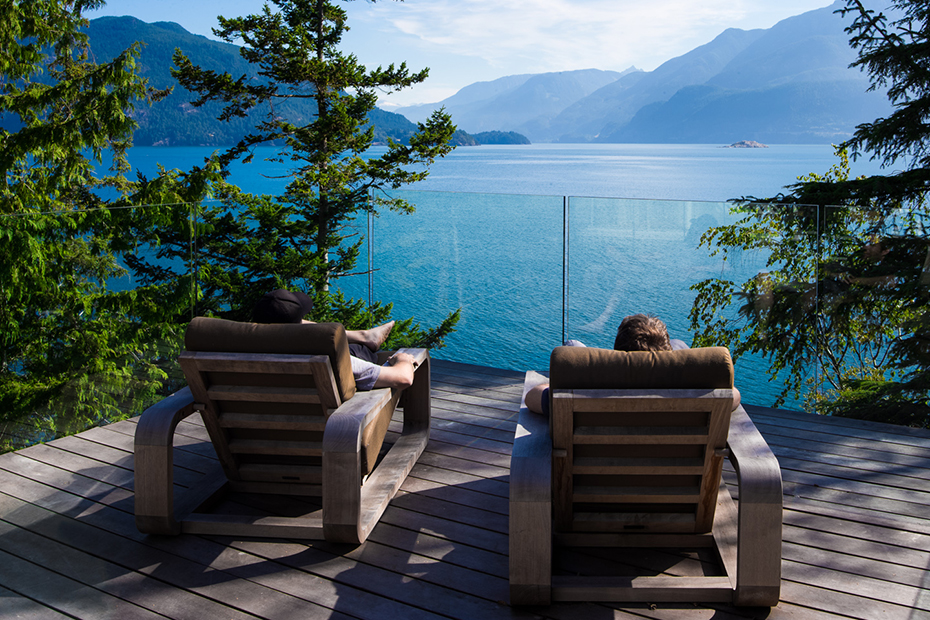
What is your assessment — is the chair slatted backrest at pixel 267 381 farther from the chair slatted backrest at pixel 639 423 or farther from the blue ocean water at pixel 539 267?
the blue ocean water at pixel 539 267

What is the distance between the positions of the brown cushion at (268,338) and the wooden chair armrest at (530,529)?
77 cm

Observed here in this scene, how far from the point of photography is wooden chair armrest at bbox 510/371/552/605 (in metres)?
2.02

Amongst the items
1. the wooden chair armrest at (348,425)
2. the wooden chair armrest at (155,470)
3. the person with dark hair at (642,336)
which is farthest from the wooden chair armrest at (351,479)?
the person with dark hair at (642,336)

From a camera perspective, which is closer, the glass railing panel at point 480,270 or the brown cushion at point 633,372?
the brown cushion at point 633,372

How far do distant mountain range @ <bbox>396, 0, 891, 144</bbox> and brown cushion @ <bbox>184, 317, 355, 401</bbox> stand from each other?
93677 mm

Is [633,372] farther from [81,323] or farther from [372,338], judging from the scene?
[81,323]

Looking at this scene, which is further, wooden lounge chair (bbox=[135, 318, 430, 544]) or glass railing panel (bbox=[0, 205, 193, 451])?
glass railing panel (bbox=[0, 205, 193, 451])

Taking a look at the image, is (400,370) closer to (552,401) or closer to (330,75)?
(552,401)

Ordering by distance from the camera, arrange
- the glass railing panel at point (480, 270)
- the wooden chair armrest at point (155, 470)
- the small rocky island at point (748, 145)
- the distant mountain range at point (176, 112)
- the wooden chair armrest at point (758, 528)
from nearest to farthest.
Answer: the wooden chair armrest at point (758, 528) → the wooden chair armrest at point (155, 470) → the glass railing panel at point (480, 270) → the distant mountain range at point (176, 112) → the small rocky island at point (748, 145)

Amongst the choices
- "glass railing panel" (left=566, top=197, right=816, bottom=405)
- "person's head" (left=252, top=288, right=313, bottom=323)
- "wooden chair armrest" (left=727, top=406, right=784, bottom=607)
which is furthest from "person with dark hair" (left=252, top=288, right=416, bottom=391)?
"glass railing panel" (left=566, top=197, right=816, bottom=405)

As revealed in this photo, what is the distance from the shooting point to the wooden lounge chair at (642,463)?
1.98 m

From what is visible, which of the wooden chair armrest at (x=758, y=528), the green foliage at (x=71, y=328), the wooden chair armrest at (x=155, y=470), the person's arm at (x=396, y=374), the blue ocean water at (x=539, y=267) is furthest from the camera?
the blue ocean water at (x=539, y=267)

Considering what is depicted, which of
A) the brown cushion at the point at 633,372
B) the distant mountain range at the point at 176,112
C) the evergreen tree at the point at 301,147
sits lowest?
the brown cushion at the point at 633,372

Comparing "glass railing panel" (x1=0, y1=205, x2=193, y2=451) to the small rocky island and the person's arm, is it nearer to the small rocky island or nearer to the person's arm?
the person's arm
